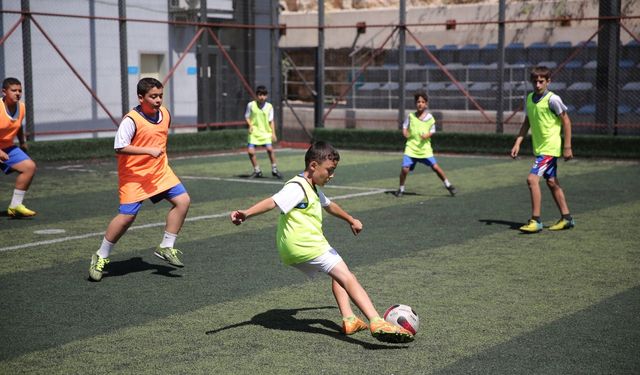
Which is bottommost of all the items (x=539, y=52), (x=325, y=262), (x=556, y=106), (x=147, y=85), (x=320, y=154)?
(x=325, y=262)

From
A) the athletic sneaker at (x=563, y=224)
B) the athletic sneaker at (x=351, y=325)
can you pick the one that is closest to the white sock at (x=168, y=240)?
the athletic sneaker at (x=351, y=325)

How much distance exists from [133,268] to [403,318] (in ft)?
11.9

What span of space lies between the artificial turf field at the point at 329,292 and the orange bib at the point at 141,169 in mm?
782

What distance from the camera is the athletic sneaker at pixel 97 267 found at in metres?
8.17

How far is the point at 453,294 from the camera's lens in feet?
24.9

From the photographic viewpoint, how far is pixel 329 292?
25.5ft

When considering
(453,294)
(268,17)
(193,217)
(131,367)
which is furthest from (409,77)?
(131,367)

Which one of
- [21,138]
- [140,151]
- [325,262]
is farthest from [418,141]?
[325,262]

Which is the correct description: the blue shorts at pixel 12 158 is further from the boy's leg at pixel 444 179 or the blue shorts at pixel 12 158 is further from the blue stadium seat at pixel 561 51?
the blue stadium seat at pixel 561 51

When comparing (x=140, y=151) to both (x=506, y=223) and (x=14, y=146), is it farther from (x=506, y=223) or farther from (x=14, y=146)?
(x=506, y=223)

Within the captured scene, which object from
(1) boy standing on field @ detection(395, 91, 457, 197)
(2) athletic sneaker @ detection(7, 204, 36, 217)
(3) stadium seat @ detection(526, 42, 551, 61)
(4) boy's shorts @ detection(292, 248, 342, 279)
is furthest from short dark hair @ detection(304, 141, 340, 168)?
(3) stadium seat @ detection(526, 42, 551, 61)

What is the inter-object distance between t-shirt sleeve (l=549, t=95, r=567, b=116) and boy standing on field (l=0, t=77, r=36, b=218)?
273 inches

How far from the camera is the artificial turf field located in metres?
5.80

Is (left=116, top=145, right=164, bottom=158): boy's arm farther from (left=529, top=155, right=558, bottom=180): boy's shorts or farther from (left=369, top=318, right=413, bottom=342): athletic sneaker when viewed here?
(left=529, top=155, right=558, bottom=180): boy's shorts
